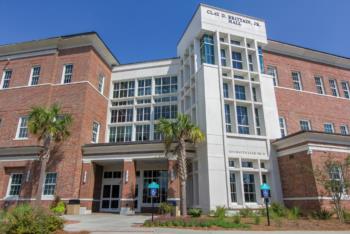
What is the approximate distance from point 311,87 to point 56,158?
92.9 feet

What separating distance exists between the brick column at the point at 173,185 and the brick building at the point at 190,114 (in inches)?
3.3

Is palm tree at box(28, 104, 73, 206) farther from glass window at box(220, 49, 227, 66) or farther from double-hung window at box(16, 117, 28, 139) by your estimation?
glass window at box(220, 49, 227, 66)

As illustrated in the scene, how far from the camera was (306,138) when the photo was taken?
64.7 feet

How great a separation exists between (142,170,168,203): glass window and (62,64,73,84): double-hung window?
1272 cm

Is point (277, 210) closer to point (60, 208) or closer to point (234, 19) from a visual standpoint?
point (60, 208)

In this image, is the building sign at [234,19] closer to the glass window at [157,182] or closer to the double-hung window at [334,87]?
the double-hung window at [334,87]

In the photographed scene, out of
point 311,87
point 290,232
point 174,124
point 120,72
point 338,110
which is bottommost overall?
point 290,232

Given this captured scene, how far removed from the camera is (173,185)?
21.6m

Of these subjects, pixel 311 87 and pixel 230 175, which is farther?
pixel 311 87

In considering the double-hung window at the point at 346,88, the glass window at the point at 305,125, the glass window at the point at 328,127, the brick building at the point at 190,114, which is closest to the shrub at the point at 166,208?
the brick building at the point at 190,114

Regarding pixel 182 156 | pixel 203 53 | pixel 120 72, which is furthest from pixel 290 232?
pixel 120 72

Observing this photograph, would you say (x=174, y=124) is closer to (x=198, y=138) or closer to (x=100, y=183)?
(x=198, y=138)

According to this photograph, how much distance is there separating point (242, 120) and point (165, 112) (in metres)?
A: 9.26

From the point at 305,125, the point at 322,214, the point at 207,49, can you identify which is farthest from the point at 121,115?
the point at 322,214
